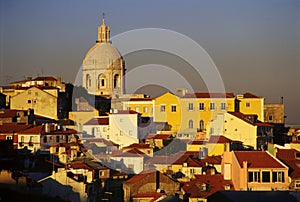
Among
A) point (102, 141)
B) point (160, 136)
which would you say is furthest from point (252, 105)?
point (102, 141)

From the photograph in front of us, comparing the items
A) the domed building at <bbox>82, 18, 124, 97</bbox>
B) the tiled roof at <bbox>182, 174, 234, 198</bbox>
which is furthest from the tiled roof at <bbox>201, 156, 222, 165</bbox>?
the domed building at <bbox>82, 18, 124, 97</bbox>

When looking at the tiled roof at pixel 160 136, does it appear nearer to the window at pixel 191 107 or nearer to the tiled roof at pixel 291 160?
the window at pixel 191 107

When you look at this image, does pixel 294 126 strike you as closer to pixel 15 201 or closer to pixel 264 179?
pixel 264 179

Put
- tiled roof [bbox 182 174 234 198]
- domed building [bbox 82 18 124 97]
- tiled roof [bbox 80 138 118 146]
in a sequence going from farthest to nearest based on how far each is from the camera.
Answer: domed building [bbox 82 18 124 97], tiled roof [bbox 80 138 118 146], tiled roof [bbox 182 174 234 198]

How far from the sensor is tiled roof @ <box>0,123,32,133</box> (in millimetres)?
44250

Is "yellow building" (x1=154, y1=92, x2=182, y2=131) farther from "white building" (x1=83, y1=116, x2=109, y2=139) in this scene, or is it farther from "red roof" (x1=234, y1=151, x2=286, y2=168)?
"red roof" (x1=234, y1=151, x2=286, y2=168)

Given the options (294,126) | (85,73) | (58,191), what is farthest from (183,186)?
(85,73)

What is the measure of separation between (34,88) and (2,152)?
60.8ft

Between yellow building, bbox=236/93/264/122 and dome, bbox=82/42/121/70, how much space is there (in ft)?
54.7

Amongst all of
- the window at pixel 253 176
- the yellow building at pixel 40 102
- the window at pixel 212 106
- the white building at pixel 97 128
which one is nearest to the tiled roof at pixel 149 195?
the window at pixel 253 176

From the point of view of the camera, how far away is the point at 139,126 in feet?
159

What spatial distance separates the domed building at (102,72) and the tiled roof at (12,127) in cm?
1933

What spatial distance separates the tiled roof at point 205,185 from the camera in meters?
31.1

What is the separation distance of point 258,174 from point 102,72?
3511cm
